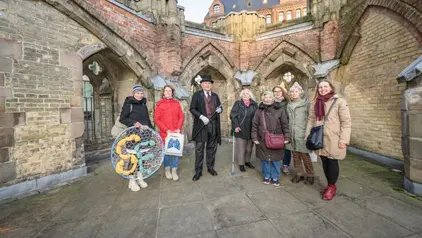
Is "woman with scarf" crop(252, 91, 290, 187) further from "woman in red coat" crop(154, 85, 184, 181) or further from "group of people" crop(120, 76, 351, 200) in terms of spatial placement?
"woman in red coat" crop(154, 85, 184, 181)

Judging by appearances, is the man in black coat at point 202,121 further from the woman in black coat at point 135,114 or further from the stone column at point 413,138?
the stone column at point 413,138

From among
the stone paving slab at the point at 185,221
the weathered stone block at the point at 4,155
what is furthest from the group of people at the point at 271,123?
the weathered stone block at the point at 4,155

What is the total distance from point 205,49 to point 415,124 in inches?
263

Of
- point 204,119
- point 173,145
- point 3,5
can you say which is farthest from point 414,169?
point 3,5

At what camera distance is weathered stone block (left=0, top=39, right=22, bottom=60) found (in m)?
3.30

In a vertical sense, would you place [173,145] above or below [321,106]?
below

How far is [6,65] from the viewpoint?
333 cm

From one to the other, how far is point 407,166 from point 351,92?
349 cm

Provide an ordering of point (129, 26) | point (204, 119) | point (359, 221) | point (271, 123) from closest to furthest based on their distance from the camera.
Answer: point (359, 221) → point (271, 123) → point (204, 119) → point (129, 26)

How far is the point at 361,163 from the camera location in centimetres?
475

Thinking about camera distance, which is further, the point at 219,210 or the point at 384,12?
the point at 384,12

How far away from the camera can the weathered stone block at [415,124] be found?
287 centimetres

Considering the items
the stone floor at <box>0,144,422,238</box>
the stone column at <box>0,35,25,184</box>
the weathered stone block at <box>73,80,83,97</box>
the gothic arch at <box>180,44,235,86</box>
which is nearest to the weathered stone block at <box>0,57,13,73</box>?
the stone column at <box>0,35,25,184</box>

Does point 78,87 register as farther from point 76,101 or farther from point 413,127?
point 413,127
